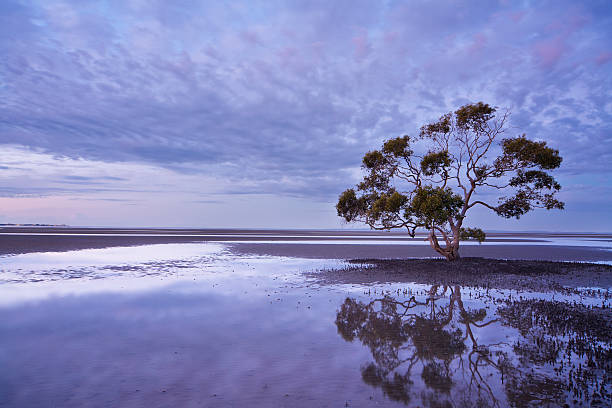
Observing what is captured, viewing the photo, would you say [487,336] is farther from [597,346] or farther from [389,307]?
[389,307]

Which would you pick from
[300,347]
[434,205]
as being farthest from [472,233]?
[300,347]

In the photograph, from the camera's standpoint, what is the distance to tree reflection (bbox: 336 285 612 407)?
6656 mm

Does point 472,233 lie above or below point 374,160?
below

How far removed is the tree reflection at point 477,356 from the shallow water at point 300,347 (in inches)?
1.5

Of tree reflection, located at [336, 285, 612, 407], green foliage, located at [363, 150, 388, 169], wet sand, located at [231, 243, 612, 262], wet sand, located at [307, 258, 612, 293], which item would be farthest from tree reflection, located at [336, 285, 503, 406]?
wet sand, located at [231, 243, 612, 262]

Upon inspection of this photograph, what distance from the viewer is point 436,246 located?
31594 mm

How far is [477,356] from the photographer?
8656 mm

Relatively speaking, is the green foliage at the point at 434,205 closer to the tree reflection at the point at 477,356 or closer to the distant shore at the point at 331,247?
the distant shore at the point at 331,247

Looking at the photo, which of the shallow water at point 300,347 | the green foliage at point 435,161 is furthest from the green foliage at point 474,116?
the shallow water at point 300,347

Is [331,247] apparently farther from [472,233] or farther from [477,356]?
[477,356]

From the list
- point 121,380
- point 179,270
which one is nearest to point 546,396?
point 121,380

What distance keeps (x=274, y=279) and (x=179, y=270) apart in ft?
27.1

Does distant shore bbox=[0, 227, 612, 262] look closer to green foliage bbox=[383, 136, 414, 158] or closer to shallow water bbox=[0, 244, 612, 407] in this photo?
green foliage bbox=[383, 136, 414, 158]

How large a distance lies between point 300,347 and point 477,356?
4.51m
